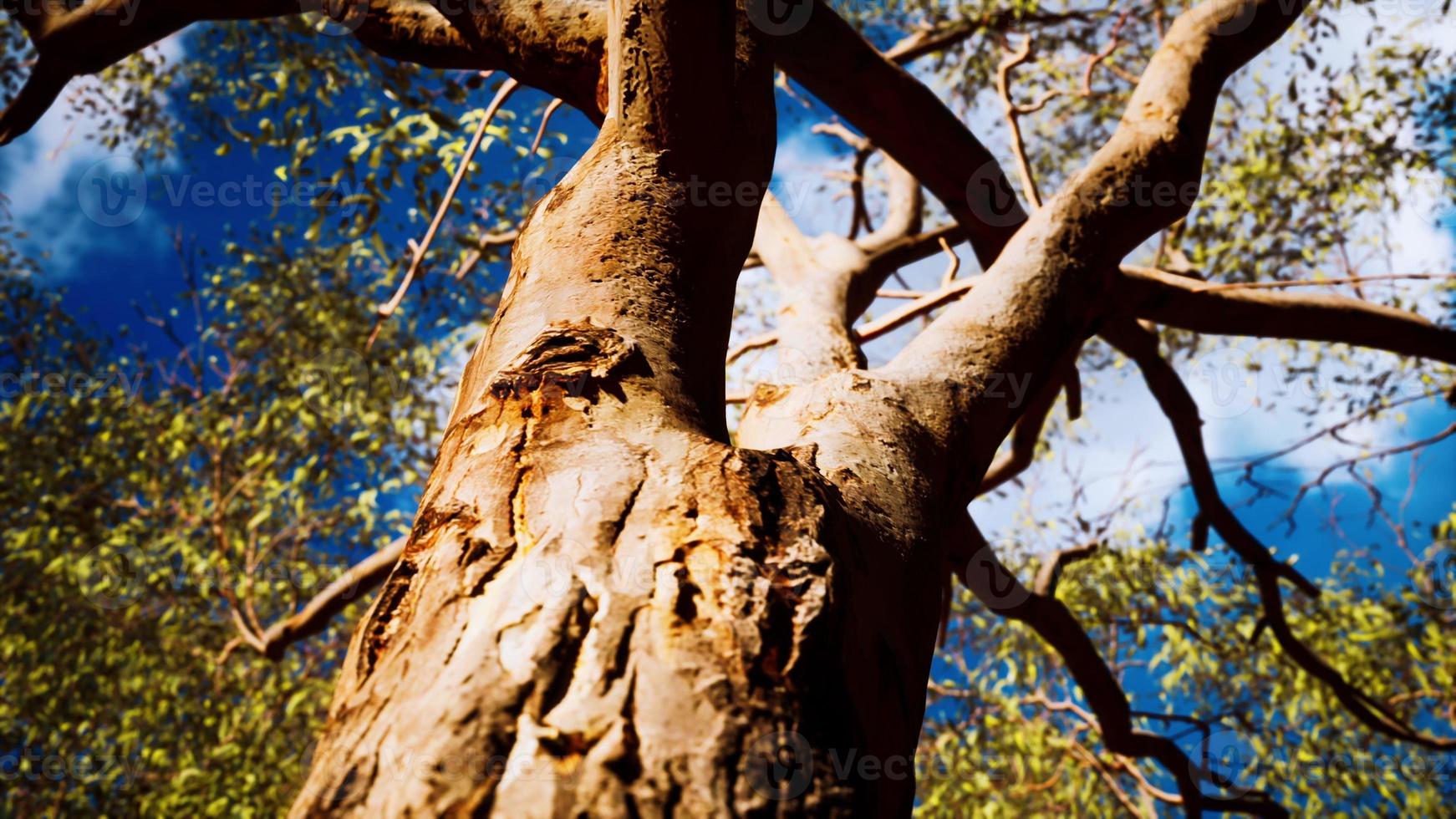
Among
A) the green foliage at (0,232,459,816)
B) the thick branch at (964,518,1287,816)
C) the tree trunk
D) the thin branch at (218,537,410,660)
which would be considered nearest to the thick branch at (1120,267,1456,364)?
the thick branch at (964,518,1287,816)

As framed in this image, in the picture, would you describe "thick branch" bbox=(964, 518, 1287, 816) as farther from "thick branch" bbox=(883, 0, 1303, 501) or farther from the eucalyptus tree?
"thick branch" bbox=(883, 0, 1303, 501)

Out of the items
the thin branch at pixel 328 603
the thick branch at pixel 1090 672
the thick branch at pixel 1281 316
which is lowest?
the thin branch at pixel 328 603

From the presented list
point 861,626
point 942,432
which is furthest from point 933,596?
point 942,432

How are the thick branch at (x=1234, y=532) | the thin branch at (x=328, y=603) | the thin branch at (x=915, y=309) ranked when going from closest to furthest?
the thin branch at (x=915, y=309) → the thin branch at (x=328, y=603) → the thick branch at (x=1234, y=532)

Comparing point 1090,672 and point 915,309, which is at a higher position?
point 915,309

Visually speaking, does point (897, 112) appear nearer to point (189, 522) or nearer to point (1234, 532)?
point (1234, 532)

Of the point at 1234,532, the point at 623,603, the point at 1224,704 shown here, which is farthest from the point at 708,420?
the point at 1224,704

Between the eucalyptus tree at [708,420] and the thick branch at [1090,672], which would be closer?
the eucalyptus tree at [708,420]

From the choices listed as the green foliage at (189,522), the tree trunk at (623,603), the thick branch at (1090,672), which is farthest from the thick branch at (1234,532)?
the green foliage at (189,522)

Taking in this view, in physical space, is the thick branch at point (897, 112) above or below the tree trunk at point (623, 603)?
above

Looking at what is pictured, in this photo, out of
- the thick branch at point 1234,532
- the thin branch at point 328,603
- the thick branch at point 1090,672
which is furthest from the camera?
the thick branch at point 1234,532

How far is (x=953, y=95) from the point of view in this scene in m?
6.82

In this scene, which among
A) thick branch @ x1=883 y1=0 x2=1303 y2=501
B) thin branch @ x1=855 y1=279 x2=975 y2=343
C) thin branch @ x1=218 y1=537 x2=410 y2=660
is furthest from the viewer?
thin branch @ x1=218 y1=537 x2=410 y2=660

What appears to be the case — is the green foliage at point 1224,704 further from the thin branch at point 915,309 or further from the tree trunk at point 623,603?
the tree trunk at point 623,603
